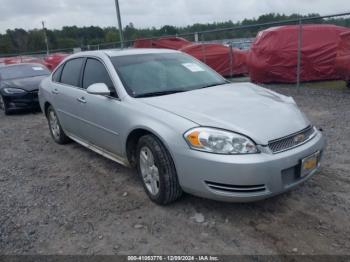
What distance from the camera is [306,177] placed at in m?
3.28

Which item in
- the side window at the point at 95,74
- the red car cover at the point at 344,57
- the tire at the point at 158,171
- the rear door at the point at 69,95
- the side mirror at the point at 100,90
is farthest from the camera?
the red car cover at the point at 344,57

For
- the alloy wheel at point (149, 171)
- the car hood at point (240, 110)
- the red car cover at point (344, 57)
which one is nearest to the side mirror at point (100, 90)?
the car hood at point (240, 110)

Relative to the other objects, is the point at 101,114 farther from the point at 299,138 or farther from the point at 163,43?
the point at 163,43

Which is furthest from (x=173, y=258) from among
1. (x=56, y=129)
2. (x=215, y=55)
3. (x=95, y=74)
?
(x=215, y=55)

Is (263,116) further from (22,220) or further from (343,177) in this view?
(22,220)

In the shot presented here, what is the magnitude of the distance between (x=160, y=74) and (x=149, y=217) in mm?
1726

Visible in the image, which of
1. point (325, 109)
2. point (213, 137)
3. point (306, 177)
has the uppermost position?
point (213, 137)

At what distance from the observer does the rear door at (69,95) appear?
193 inches

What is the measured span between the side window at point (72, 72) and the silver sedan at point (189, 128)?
18 cm

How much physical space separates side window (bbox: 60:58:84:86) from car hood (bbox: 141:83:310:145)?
1.78 meters

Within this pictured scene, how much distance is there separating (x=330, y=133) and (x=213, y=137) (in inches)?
133

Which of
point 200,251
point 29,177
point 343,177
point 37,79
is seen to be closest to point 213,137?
point 200,251

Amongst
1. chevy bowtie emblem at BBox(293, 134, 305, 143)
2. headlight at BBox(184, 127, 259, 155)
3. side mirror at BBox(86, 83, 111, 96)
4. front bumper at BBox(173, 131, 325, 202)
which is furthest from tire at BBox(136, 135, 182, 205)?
chevy bowtie emblem at BBox(293, 134, 305, 143)

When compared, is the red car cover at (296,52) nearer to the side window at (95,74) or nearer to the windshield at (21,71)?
the windshield at (21,71)
